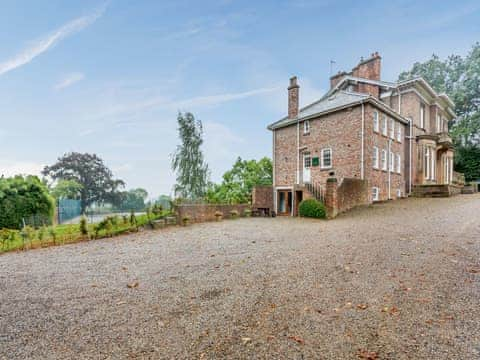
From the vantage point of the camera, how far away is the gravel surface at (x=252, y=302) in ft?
9.11

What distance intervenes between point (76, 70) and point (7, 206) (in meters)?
7.40

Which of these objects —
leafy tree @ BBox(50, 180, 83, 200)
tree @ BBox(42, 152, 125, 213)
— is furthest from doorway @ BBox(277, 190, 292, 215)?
tree @ BBox(42, 152, 125, 213)

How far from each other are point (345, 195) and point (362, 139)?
3614 mm

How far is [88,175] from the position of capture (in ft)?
140

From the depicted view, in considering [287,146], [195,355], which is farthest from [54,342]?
[287,146]

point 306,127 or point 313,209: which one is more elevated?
point 306,127

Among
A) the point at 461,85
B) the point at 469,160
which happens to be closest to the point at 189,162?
the point at 469,160

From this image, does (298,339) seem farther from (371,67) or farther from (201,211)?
(371,67)

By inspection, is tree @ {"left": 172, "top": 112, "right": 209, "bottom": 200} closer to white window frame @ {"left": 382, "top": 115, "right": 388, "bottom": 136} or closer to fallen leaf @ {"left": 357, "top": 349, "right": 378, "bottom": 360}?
white window frame @ {"left": 382, "top": 115, "right": 388, "bottom": 136}

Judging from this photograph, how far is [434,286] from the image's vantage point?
13.7ft

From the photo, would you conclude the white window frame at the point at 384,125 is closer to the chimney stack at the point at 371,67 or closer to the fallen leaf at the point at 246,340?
the chimney stack at the point at 371,67

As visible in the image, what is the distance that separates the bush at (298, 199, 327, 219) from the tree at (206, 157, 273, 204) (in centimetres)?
779

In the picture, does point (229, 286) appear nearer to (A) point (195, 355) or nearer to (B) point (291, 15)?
(A) point (195, 355)

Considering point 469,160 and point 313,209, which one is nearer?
point 313,209
